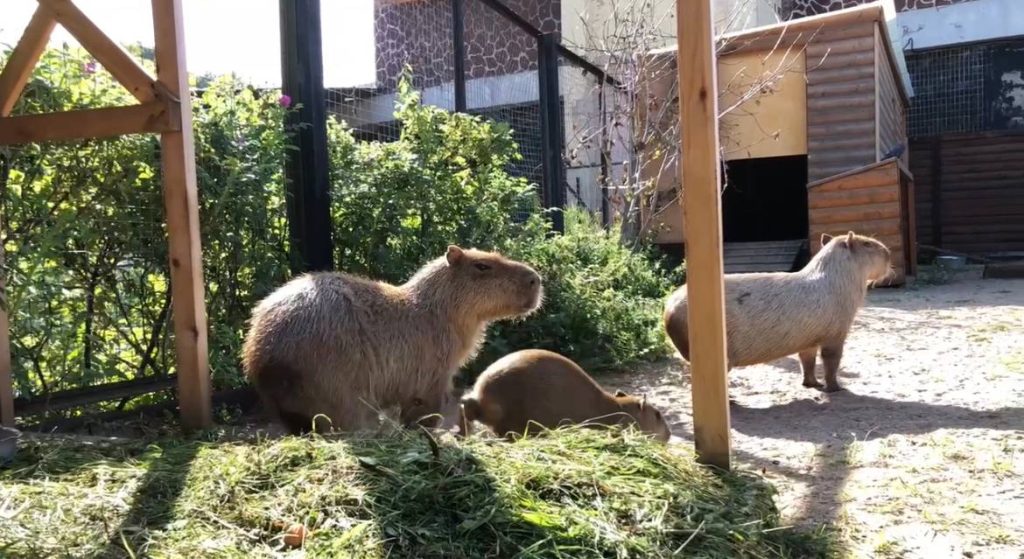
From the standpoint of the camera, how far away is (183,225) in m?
3.80

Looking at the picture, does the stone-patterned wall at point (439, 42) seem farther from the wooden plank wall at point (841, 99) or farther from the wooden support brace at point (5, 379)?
the wooden support brace at point (5, 379)

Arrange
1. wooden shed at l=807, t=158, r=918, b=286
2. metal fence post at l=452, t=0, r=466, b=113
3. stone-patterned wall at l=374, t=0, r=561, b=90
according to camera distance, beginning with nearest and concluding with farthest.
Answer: metal fence post at l=452, t=0, r=466, b=113
stone-patterned wall at l=374, t=0, r=561, b=90
wooden shed at l=807, t=158, r=918, b=286

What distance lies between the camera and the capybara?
392 centimetres

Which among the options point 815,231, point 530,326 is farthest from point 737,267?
point 530,326

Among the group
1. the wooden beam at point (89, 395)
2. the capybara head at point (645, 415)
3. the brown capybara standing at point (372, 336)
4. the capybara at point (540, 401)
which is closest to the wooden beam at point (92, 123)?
the brown capybara standing at point (372, 336)

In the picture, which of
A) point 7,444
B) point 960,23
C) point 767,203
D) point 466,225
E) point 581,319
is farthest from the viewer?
point 960,23

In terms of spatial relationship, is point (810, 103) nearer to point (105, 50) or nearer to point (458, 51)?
point (458, 51)

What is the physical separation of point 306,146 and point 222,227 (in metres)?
0.88

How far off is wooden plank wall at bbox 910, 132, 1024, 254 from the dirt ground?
396 inches

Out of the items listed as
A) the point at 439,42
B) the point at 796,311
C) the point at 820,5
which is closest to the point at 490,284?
→ the point at 796,311

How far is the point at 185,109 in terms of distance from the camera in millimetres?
3830

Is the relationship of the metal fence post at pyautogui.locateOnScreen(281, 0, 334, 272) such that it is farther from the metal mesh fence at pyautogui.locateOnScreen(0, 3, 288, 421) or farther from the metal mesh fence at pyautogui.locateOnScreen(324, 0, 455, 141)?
the metal mesh fence at pyautogui.locateOnScreen(324, 0, 455, 141)

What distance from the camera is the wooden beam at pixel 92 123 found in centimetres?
376

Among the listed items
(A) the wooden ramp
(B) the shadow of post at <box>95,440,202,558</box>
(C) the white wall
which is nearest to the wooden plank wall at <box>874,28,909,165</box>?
(A) the wooden ramp
